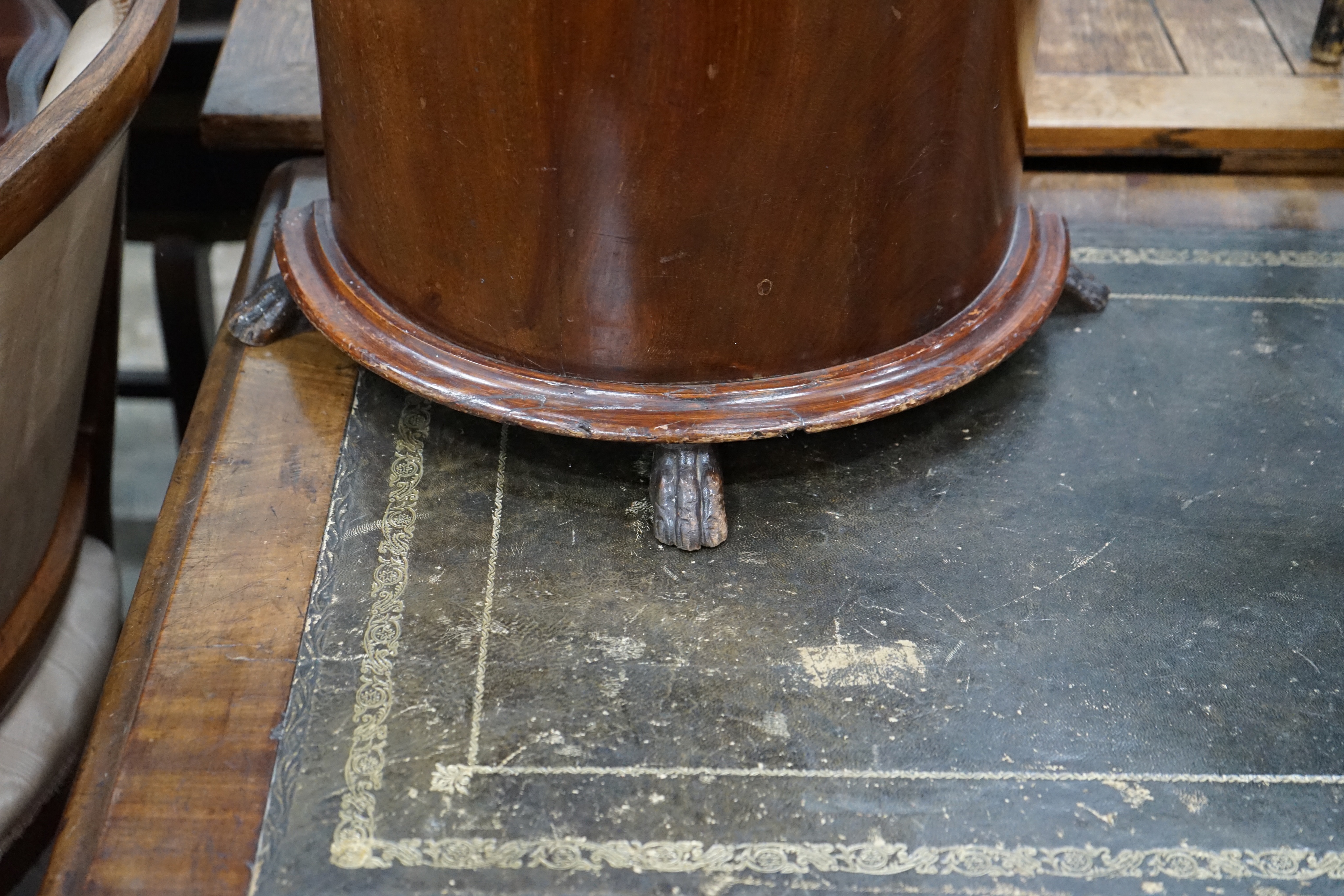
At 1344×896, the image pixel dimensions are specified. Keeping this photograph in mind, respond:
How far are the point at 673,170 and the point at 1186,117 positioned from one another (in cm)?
89

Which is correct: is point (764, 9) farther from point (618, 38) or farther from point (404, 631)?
point (404, 631)

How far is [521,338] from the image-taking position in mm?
1090

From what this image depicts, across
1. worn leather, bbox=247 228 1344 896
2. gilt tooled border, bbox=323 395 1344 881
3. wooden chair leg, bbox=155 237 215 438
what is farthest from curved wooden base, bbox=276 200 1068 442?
wooden chair leg, bbox=155 237 215 438

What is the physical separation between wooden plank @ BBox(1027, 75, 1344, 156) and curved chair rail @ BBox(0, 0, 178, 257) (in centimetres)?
102

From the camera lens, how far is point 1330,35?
1634 millimetres

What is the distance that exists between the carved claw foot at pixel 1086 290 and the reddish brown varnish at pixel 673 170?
0.24m

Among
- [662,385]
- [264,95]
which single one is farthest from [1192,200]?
[264,95]

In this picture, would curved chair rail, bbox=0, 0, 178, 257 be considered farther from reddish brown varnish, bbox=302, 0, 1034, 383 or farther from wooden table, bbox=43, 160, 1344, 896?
wooden table, bbox=43, 160, 1344, 896

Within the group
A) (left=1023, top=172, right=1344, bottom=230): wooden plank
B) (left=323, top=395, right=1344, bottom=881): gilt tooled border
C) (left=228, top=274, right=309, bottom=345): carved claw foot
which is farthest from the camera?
(left=1023, top=172, right=1344, bottom=230): wooden plank

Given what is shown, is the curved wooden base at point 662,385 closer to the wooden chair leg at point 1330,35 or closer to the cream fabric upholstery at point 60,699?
the cream fabric upholstery at point 60,699

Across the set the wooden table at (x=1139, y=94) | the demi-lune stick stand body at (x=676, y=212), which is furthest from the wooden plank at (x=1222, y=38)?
the demi-lune stick stand body at (x=676, y=212)

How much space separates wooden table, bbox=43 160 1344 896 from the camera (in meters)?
0.88

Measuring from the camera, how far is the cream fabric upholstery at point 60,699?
1.12 meters

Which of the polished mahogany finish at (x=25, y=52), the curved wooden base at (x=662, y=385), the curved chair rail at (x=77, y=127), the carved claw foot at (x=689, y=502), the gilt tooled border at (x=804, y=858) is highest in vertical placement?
the curved chair rail at (x=77, y=127)
